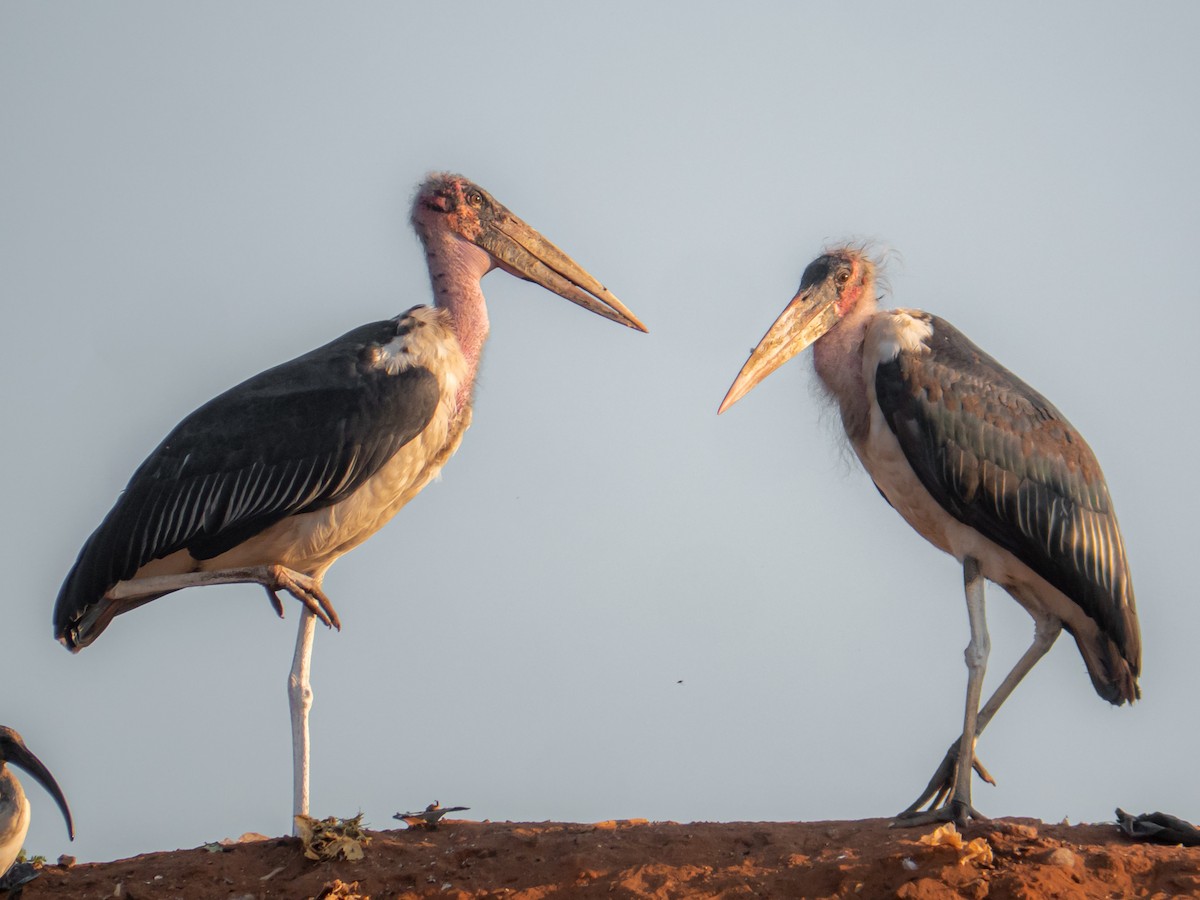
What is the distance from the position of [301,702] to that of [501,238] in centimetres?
329

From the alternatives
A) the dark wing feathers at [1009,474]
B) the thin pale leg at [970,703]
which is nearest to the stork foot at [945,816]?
the thin pale leg at [970,703]

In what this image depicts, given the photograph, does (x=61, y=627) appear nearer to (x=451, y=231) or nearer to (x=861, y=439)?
(x=451, y=231)

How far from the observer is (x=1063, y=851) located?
268 inches

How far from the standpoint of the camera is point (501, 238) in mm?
10312

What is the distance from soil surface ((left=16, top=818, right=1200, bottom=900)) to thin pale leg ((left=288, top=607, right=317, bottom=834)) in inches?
12.9

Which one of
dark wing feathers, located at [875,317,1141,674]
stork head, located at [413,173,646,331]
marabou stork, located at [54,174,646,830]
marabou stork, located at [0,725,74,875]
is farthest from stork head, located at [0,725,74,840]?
dark wing feathers, located at [875,317,1141,674]

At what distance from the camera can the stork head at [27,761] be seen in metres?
8.72

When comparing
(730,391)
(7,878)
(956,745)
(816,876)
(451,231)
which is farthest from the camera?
(451,231)

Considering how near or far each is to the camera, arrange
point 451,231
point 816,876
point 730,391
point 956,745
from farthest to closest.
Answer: point 451,231, point 730,391, point 956,745, point 816,876

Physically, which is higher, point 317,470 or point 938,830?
point 317,470

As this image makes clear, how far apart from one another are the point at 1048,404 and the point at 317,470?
406 cm

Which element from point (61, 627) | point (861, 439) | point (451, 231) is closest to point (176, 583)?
point (61, 627)

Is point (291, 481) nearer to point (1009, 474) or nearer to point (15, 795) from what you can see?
point (15, 795)

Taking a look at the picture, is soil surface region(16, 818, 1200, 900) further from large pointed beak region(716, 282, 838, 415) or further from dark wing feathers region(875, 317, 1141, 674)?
large pointed beak region(716, 282, 838, 415)
